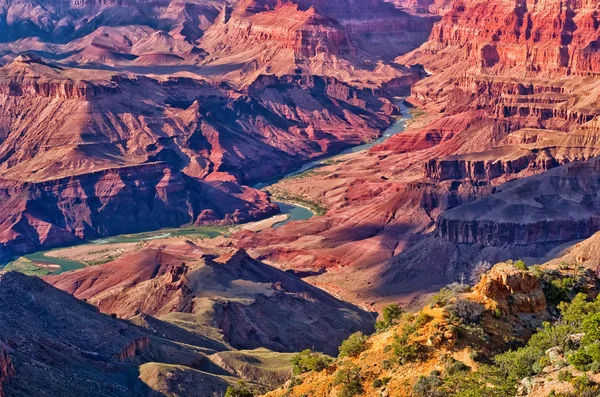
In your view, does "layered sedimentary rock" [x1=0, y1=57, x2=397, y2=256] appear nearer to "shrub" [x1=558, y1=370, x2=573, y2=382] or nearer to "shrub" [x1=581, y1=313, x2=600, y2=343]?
"shrub" [x1=581, y1=313, x2=600, y2=343]

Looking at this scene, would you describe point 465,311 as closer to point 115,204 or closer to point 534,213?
point 534,213

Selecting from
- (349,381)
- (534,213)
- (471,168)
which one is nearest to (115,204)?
(471,168)

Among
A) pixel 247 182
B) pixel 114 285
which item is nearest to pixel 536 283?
pixel 114 285

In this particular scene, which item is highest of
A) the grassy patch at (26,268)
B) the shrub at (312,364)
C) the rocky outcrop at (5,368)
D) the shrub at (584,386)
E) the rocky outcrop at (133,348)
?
the shrub at (584,386)

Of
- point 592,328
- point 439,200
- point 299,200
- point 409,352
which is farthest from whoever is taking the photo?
point 299,200

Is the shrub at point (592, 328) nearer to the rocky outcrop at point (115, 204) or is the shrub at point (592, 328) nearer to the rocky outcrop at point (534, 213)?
the rocky outcrop at point (534, 213)

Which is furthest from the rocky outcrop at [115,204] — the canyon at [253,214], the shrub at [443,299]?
the shrub at [443,299]
